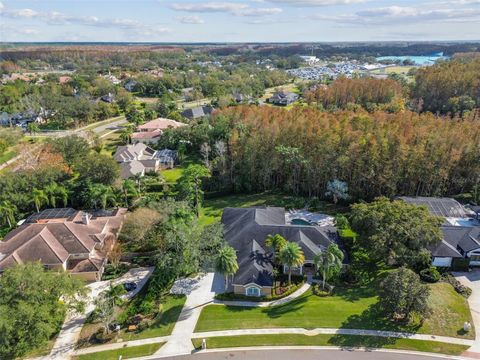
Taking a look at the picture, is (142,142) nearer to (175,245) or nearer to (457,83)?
(175,245)

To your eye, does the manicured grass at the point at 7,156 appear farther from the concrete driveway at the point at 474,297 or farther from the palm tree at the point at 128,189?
the concrete driveway at the point at 474,297

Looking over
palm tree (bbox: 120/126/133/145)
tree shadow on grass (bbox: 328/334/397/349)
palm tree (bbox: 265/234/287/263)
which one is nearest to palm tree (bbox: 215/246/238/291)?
palm tree (bbox: 265/234/287/263)

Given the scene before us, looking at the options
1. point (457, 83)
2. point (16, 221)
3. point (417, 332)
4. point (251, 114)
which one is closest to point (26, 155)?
point (16, 221)

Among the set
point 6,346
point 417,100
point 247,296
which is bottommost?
point 247,296

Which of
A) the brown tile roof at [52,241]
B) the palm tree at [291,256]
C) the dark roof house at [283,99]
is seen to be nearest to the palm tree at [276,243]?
the palm tree at [291,256]

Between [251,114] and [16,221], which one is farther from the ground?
[251,114]
